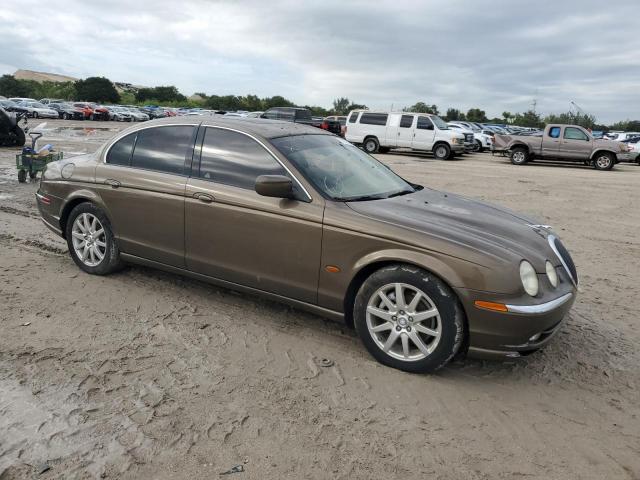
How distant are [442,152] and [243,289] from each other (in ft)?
62.4

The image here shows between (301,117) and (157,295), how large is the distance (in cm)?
2274

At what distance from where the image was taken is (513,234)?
3637 millimetres

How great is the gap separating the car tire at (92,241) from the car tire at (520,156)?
19.5 meters

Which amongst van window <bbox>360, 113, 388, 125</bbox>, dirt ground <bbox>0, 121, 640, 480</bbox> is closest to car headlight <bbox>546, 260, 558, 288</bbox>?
dirt ground <bbox>0, 121, 640, 480</bbox>

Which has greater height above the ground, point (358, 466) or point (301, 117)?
point (301, 117)

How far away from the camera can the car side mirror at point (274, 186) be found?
12.0 feet

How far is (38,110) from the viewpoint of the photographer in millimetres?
42875

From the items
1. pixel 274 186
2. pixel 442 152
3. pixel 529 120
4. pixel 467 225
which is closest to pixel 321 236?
pixel 274 186

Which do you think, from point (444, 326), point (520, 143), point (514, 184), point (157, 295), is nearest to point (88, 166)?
point (157, 295)

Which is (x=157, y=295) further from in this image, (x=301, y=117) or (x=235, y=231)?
(x=301, y=117)

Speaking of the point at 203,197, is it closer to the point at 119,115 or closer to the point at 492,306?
the point at 492,306

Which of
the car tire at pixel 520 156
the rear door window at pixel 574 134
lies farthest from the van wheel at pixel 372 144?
the rear door window at pixel 574 134

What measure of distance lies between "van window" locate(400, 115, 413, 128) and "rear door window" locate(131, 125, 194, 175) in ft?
61.4

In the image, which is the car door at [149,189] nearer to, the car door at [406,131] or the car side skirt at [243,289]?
the car side skirt at [243,289]
